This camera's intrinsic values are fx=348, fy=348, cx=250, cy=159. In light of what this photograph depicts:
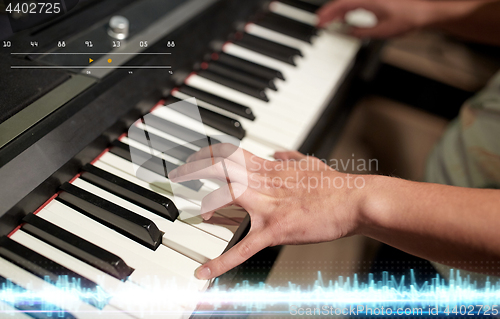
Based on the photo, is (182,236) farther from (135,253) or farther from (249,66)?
(249,66)

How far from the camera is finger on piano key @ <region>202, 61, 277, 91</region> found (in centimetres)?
102

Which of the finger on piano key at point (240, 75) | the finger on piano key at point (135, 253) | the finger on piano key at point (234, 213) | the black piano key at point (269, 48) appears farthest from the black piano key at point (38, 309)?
the black piano key at point (269, 48)

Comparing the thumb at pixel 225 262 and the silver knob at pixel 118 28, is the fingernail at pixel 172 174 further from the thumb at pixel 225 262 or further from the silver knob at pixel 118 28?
the silver knob at pixel 118 28

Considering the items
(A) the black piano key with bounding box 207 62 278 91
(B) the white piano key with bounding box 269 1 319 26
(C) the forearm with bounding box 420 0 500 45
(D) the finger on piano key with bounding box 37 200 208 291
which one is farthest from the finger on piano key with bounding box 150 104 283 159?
(C) the forearm with bounding box 420 0 500 45

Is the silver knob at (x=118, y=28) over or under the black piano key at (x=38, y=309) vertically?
over

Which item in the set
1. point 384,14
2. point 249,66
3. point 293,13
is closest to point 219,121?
point 249,66

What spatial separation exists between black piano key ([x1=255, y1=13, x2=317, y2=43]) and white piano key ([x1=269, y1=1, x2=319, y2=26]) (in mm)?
35

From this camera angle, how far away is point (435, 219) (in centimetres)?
60

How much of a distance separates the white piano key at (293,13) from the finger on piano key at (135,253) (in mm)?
1010

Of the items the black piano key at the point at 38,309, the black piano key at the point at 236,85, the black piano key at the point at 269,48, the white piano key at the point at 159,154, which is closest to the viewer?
the black piano key at the point at 38,309

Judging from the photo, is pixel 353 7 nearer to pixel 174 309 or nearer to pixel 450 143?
pixel 450 143

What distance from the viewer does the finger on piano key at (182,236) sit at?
0.67 m

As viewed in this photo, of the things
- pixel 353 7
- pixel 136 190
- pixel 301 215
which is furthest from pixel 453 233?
pixel 353 7

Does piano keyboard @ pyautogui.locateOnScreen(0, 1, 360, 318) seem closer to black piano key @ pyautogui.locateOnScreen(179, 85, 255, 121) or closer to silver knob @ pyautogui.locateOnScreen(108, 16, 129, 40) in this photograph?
black piano key @ pyautogui.locateOnScreen(179, 85, 255, 121)
